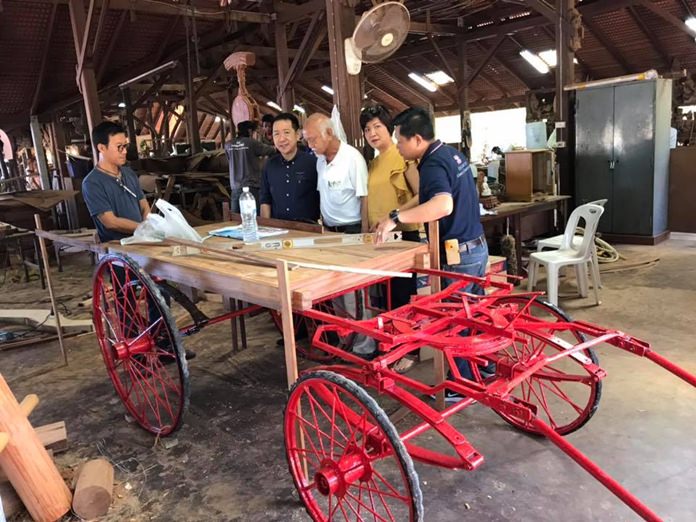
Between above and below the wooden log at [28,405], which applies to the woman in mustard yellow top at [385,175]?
above

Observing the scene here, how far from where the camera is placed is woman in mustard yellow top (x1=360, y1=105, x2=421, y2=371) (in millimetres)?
3379

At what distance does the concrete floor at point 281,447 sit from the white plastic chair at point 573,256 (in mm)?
516

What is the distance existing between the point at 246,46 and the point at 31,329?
6.48m

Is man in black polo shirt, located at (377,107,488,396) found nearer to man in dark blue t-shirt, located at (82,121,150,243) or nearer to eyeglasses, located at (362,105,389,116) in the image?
eyeglasses, located at (362,105,389,116)

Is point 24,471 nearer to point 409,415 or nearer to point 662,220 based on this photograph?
point 409,415

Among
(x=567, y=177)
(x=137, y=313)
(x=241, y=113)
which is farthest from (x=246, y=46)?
(x=137, y=313)

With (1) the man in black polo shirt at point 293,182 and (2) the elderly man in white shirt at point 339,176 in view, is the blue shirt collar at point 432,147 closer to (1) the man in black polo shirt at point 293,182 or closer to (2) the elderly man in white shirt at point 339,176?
(2) the elderly man in white shirt at point 339,176

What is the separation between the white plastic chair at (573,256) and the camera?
14.7 ft

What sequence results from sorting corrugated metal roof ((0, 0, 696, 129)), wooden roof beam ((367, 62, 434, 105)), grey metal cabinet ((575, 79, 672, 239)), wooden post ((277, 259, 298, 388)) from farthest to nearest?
wooden roof beam ((367, 62, 434, 105))
corrugated metal roof ((0, 0, 696, 129))
grey metal cabinet ((575, 79, 672, 239))
wooden post ((277, 259, 298, 388))

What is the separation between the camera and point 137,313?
2.97 meters

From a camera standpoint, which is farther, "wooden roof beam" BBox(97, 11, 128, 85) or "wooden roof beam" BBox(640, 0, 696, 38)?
"wooden roof beam" BBox(640, 0, 696, 38)

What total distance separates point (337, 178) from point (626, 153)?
4.96 metres

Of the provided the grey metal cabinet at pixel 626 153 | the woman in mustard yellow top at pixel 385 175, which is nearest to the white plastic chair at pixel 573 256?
the woman in mustard yellow top at pixel 385 175

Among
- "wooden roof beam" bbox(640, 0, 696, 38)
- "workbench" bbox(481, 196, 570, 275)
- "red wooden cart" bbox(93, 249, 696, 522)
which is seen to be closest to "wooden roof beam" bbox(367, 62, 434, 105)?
"wooden roof beam" bbox(640, 0, 696, 38)
